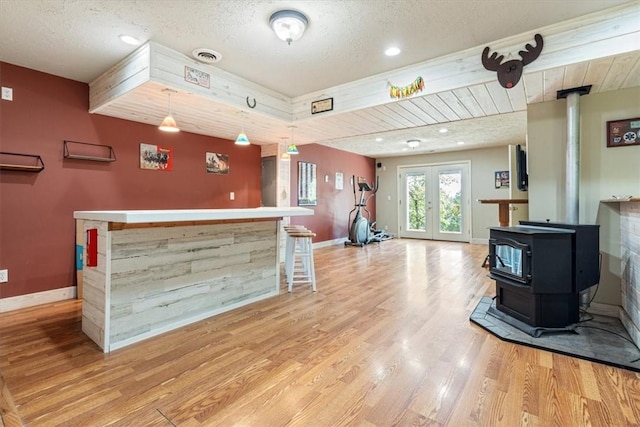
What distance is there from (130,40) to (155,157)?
1809mm

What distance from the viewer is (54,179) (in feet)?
11.1

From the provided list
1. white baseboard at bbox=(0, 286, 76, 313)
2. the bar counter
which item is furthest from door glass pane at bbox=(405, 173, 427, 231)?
white baseboard at bbox=(0, 286, 76, 313)

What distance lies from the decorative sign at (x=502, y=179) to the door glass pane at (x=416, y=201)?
1.80 meters

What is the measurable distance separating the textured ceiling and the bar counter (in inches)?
59.7

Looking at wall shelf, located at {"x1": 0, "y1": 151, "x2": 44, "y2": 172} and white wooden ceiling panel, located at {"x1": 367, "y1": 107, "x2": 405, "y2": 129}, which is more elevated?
white wooden ceiling panel, located at {"x1": 367, "y1": 107, "x2": 405, "y2": 129}

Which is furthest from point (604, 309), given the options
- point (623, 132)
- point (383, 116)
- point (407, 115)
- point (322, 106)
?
point (322, 106)

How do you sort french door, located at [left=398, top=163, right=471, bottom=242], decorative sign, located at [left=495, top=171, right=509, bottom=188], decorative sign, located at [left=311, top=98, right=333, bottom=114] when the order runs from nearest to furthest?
decorative sign, located at [left=311, top=98, right=333, bottom=114] < decorative sign, located at [left=495, top=171, right=509, bottom=188] < french door, located at [left=398, top=163, right=471, bottom=242]

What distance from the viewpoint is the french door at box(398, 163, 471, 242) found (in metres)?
8.09

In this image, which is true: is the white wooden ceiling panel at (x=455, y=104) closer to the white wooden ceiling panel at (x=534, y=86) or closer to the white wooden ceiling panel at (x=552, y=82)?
the white wooden ceiling panel at (x=534, y=86)

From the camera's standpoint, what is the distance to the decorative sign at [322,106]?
3.88 metres

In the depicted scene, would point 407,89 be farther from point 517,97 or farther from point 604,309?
point 604,309

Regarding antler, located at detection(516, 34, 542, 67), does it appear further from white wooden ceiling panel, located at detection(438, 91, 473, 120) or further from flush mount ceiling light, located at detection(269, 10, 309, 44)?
flush mount ceiling light, located at detection(269, 10, 309, 44)

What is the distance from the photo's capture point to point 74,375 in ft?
6.34

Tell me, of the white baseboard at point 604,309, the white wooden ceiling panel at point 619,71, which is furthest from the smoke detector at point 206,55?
the white baseboard at point 604,309
